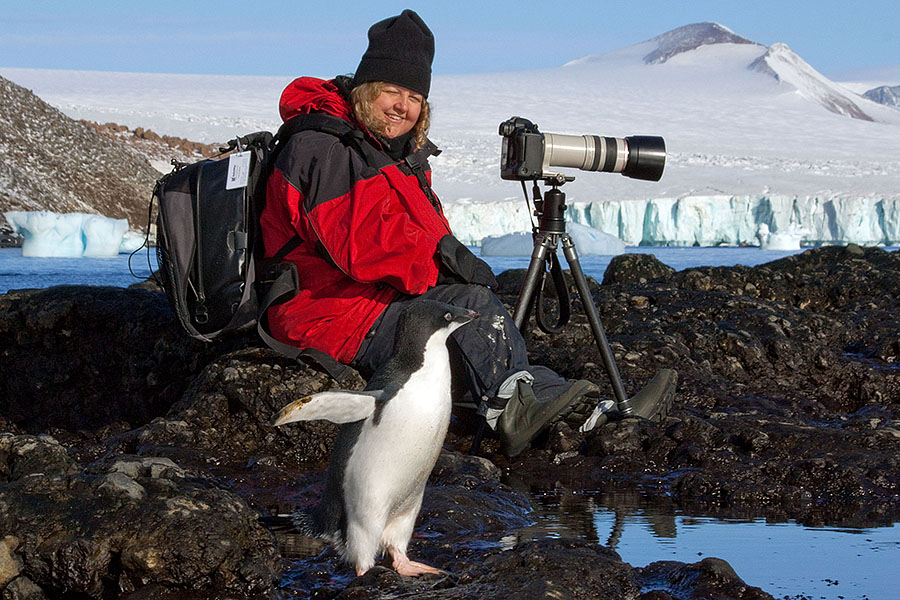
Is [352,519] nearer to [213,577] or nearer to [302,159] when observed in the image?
[213,577]

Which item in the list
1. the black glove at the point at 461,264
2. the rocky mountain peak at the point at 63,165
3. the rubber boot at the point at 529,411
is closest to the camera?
the black glove at the point at 461,264

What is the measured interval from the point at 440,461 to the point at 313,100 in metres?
1.21

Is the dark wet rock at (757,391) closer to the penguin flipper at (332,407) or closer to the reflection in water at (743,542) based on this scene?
the reflection in water at (743,542)

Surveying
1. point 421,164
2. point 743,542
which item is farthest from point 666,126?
point 743,542

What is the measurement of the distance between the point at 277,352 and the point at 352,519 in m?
1.14

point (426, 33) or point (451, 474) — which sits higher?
point (426, 33)

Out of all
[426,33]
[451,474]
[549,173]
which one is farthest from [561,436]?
[426,33]

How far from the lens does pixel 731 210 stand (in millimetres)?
25156

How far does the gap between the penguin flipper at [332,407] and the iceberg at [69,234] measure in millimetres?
17682

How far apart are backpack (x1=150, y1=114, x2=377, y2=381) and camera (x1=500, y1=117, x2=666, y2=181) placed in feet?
1.89

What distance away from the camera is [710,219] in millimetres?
25156

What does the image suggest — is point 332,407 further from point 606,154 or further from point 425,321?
point 606,154

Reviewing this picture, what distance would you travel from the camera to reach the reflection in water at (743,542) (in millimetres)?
2135

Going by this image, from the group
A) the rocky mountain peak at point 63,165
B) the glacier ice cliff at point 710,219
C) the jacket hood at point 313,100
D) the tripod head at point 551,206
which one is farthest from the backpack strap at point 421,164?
the rocky mountain peak at point 63,165
